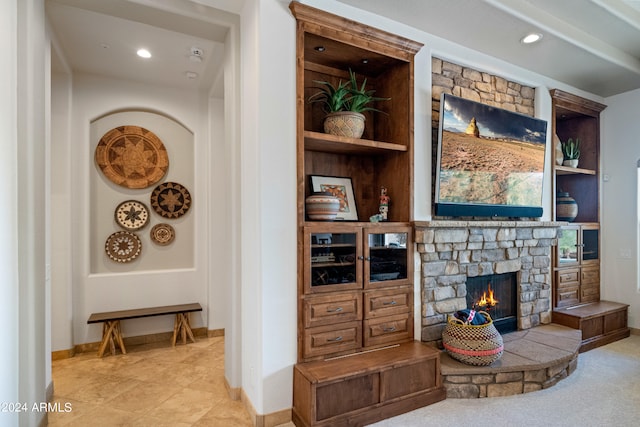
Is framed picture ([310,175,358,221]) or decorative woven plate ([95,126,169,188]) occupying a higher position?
decorative woven plate ([95,126,169,188])

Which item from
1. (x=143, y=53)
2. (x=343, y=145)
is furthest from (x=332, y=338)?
(x=143, y=53)

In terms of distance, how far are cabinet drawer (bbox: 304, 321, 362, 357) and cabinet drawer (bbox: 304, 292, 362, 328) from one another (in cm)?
4

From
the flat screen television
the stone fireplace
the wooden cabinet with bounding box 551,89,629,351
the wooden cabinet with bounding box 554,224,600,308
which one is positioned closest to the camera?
the stone fireplace

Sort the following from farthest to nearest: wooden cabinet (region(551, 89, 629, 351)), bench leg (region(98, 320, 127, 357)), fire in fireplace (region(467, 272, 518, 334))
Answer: wooden cabinet (region(551, 89, 629, 351)), bench leg (region(98, 320, 127, 357)), fire in fireplace (region(467, 272, 518, 334))

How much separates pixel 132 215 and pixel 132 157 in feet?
2.28

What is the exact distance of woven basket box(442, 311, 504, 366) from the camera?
8.85 feet

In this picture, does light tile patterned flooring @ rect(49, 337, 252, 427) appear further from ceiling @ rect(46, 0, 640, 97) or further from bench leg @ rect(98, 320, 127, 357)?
ceiling @ rect(46, 0, 640, 97)

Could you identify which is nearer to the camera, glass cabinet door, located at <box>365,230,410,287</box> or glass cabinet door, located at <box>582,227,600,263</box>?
glass cabinet door, located at <box>365,230,410,287</box>

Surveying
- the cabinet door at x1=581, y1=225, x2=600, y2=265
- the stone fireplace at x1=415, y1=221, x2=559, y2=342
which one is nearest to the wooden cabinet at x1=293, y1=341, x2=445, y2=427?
the stone fireplace at x1=415, y1=221, x2=559, y2=342

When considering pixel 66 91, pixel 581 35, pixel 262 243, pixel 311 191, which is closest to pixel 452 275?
pixel 311 191

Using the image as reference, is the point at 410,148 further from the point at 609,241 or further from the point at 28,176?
the point at 609,241

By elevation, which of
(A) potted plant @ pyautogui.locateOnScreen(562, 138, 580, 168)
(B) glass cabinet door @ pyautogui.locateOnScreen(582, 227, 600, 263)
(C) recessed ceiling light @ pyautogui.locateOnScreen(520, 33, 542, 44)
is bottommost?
(B) glass cabinet door @ pyautogui.locateOnScreen(582, 227, 600, 263)

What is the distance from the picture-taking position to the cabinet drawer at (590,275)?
4336mm

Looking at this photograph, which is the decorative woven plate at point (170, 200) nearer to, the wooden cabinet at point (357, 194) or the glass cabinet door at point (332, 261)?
the wooden cabinet at point (357, 194)
